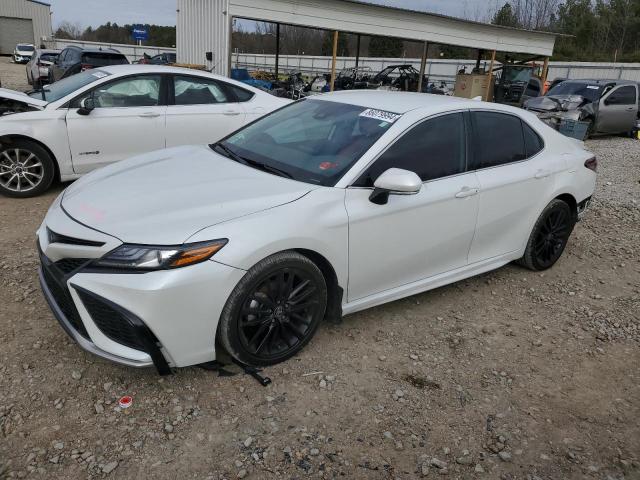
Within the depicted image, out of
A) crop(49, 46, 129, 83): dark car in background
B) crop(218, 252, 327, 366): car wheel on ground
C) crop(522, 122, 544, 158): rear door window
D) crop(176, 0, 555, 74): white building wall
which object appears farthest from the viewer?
crop(49, 46, 129, 83): dark car in background

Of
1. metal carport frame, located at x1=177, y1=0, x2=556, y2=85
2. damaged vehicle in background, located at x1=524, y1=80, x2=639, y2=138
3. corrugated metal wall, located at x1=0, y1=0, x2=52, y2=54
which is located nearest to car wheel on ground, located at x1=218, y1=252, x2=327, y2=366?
metal carport frame, located at x1=177, y1=0, x2=556, y2=85

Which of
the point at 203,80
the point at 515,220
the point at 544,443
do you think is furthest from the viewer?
the point at 203,80

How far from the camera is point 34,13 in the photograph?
4975 centimetres

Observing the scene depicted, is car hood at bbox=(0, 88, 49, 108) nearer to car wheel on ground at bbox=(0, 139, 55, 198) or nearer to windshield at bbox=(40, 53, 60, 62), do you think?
car wheel on ground at bbox=(0, 139, 55, 198)

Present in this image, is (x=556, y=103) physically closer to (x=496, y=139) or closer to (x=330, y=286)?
(x=496, y=139)

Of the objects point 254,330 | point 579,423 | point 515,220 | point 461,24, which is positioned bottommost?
point 579,423

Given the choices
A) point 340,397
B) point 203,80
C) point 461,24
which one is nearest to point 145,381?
point 340,397

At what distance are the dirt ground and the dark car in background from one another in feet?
42.9

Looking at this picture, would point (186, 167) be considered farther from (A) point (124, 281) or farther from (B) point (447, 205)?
(B) point (447, 205)

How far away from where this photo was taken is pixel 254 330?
9.77 feet

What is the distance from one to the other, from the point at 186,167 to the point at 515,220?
8.47 ft

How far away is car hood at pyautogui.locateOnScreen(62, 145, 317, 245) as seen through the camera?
2707mm

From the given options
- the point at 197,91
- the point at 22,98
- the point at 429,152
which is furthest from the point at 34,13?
the point at 429,152

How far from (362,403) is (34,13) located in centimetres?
5832
